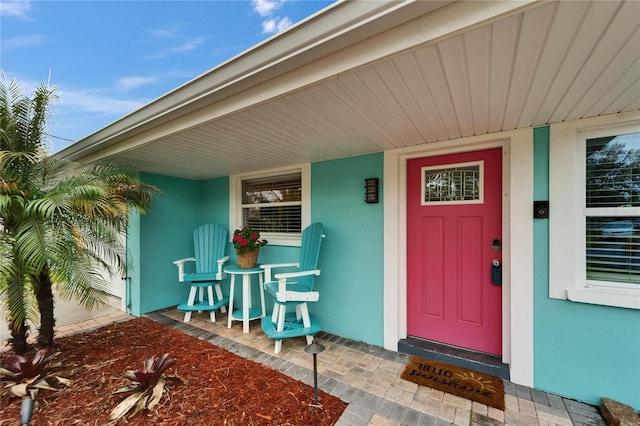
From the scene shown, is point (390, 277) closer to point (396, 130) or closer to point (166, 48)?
point (396, 130)

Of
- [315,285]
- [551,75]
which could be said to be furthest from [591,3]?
[315,285]

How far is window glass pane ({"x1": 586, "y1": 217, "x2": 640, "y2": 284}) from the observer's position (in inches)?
74.8

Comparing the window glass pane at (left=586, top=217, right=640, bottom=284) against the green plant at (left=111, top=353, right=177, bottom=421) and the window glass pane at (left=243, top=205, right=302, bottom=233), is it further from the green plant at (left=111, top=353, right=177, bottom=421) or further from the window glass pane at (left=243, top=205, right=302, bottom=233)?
the green plant at (left=111, top=353, right=177, bottom=421)

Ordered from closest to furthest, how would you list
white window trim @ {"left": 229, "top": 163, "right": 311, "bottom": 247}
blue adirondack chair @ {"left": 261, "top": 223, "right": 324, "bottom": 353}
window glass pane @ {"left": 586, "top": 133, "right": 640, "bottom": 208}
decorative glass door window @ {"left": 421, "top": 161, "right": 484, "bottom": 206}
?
window glass pane @ {"left": 586, "top": 133, "right": 640, "bottom": 208} < decorative glass door window @ {"left": 421, "top": 161, "right": 484, "bottom": 206} < blue adirondack chair @ {"left": 261, "top": 223, "right": 324, "bottom": 353} < white window trim @ {"left": 229, "top": 163, "right": 311, "bottom": 247}

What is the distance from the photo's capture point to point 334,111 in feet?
6.15

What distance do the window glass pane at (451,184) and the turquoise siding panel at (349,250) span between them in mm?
523

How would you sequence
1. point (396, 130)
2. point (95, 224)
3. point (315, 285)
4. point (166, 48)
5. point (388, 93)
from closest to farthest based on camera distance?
point (388, 93) < point (396, 130) < point (95, 224) < point (315, 285) < point (166, 48)

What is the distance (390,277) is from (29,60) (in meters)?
5.80

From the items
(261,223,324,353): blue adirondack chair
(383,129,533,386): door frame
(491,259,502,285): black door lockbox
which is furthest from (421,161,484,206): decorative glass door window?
(261,223,324,353): blue adirondack chair

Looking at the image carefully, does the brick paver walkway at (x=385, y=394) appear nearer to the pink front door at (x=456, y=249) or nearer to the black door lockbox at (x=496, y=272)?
the pink front door at (x=456, y=249)

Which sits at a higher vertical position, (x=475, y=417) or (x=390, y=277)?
(x=390, y=277)

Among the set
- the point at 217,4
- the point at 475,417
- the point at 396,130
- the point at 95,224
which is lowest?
the point at 475,417

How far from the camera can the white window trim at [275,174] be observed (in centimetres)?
345

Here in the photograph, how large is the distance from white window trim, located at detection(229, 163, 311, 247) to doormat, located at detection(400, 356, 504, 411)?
198 cm
